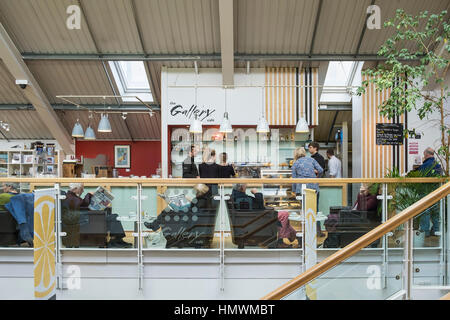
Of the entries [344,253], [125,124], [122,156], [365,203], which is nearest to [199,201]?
[365,203]

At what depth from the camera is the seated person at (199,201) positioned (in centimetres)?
462

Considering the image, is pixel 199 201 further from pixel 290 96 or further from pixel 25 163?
pixel 25 163

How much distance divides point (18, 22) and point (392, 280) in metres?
8.75

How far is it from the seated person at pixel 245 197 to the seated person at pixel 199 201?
12.3 inches

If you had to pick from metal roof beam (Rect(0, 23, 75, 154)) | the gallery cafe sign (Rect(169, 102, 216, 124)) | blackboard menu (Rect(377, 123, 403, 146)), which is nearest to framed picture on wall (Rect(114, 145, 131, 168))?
metal roof beam (Rect(0, 23, 75, 154))

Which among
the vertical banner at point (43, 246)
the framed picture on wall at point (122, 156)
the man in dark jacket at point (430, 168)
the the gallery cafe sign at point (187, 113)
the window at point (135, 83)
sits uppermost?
the window at point (135, 83)

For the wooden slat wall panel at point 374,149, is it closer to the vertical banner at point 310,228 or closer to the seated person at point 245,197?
the vertical banner at point 310,228

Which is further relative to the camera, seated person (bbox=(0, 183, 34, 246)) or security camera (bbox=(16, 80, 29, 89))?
security camera (bbox=(16, 80, 29, 89))

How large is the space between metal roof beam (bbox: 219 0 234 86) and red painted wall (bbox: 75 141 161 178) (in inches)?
198

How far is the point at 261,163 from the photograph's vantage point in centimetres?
925

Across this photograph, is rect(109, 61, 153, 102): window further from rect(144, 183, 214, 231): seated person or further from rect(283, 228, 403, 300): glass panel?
rect(283, 228, 403, 300): glass panel

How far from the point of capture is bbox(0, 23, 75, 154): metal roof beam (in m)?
8.27

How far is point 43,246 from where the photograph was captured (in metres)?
3.89

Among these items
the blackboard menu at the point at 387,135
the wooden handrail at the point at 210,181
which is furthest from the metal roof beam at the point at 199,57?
the wooden handrail at the point at 210,181
